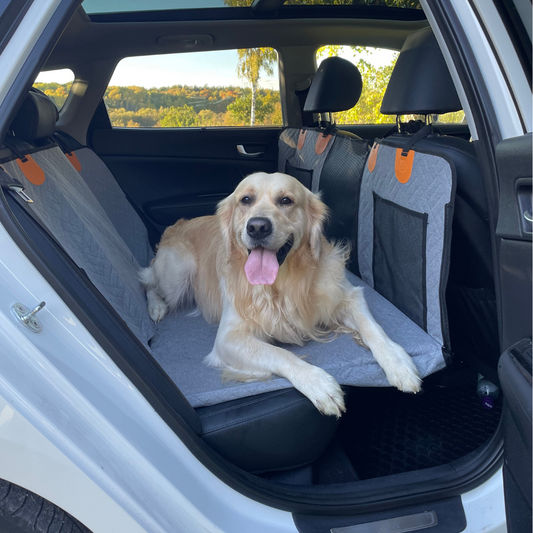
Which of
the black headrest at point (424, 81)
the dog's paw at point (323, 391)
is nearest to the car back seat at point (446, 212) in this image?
the black headrest at point (424, 81)

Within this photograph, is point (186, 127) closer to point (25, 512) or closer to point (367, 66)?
point (367, 66)

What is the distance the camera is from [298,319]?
1.96 m

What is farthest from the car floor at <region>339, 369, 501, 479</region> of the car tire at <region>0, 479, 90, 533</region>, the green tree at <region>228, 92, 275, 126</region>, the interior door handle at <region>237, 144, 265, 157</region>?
the green tree at <region>228, 92, 275, 126</region>

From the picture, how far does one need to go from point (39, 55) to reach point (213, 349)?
127cm

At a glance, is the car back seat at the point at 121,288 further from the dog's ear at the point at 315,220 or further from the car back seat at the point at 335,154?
the car back seat at the point at 335,154

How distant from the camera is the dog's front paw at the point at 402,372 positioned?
4.99 ft

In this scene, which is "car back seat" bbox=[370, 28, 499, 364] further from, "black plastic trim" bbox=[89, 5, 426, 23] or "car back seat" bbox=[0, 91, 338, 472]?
"black plastic trim" bbox=[89, 5, 426, 23]

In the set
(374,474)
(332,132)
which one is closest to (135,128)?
(332,132)

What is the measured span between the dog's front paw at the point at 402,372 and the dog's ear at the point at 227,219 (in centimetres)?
91

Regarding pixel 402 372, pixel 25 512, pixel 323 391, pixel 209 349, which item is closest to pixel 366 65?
pixel 209 349

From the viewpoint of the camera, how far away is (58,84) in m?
3.34

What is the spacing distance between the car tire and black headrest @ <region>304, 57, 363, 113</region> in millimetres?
2584

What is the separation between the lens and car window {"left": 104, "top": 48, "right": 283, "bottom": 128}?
3.59 meters

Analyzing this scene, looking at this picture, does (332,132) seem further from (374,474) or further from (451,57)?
(374,474)
